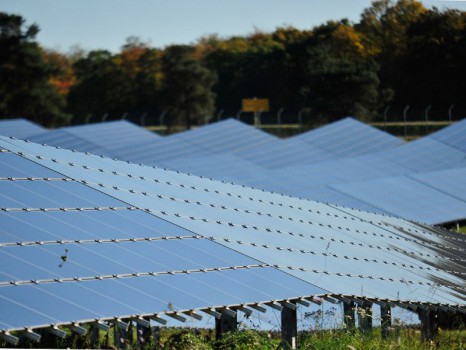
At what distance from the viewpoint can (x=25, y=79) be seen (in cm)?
8306

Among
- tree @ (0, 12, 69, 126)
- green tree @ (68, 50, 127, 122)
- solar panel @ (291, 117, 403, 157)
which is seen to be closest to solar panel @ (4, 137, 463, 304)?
solar panel @ (291, 117, 403, 157)

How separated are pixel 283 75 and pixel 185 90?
819 centimetres

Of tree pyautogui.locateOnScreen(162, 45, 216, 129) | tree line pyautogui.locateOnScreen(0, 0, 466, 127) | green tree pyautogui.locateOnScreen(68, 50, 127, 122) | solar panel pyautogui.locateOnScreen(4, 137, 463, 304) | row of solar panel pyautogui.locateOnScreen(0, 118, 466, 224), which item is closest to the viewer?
solar panel pyautogui.locateOnScreen(4, 137, 463, 304)

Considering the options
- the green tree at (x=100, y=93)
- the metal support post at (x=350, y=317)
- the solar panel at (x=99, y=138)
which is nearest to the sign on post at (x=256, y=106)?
the green tree at (x=100, y=93)

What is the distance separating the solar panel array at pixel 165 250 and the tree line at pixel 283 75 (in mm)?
55336

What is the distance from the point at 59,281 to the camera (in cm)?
1268

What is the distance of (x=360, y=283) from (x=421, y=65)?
210ft

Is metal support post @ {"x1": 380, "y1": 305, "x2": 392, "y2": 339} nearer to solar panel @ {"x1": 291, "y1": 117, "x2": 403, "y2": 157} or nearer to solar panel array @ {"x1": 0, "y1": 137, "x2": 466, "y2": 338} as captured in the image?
solar panel array @ {"x1": 0, "y1": 137, "x2": 466, "y2": 338}

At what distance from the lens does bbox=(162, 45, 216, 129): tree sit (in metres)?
87.2

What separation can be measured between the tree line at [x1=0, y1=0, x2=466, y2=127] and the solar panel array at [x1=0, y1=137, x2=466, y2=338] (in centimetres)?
5534

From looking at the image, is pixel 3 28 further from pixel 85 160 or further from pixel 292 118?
pixel 85 160

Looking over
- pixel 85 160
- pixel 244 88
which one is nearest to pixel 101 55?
pixel 244 88

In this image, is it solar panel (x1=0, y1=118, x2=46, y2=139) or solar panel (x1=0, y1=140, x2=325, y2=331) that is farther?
solar panel (x1=0, y1=118, x2=46, y2=139)

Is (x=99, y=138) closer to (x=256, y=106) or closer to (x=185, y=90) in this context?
(x=256, y=106)
